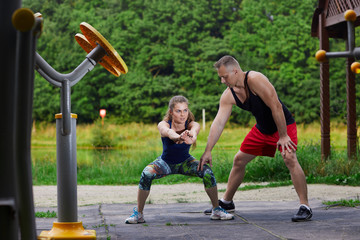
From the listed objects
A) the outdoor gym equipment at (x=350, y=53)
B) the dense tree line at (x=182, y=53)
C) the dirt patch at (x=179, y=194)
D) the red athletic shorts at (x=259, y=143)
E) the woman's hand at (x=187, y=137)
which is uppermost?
the dense tree line at (x=182, y=53)


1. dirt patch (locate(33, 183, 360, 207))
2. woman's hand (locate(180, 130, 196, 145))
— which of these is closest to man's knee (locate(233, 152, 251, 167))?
woman's hand (locate(180, 130, 196, 145))

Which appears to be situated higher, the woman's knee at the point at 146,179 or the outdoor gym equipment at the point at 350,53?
the outdoor gym equipment at the point at 350,53

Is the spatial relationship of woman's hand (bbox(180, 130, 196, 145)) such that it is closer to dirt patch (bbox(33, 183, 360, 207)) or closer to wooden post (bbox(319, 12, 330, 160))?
dirt patch (bbox(33, 183, 360, 207))

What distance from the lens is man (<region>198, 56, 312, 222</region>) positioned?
4.09 m

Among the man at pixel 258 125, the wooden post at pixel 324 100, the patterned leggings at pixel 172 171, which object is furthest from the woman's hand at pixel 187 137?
the wooden post at pixel 324 100

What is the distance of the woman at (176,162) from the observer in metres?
4.06

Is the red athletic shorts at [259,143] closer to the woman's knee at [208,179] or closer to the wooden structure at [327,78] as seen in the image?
the woman's knee at [208,179]

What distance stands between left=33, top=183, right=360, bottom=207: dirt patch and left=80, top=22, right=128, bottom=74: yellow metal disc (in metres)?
3.22

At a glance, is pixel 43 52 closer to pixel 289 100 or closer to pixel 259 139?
pixel 289 100

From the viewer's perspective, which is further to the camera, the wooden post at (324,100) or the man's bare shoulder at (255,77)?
the wooden post at (324,100)

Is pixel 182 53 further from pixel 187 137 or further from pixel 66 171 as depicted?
pixel 66 171

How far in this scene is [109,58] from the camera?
2.72 m

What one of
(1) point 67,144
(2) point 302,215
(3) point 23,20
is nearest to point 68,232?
(1) point 67,144

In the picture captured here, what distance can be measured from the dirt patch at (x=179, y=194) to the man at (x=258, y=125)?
1.37 m
